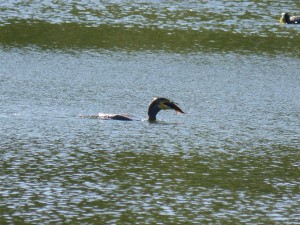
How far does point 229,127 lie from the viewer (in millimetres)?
20219

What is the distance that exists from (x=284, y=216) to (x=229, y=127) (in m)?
6.13

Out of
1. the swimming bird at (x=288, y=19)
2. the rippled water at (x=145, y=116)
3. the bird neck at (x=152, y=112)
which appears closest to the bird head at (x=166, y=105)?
the bird neck at (x=152, y=112)

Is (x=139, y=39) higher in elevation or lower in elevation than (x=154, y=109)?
lower

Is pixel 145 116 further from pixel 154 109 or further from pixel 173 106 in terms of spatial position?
pixel 173 106

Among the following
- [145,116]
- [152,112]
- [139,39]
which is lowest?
[139,39]

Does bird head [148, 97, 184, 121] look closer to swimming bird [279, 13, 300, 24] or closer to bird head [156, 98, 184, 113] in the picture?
bird head [156, 98, 184, 113]

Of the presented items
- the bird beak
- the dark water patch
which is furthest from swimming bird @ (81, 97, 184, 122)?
the dark water patch

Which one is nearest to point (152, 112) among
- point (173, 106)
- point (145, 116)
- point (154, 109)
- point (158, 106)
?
point (154, 109)

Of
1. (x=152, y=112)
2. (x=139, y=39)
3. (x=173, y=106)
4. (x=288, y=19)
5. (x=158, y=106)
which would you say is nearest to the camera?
(x=152, y=112)

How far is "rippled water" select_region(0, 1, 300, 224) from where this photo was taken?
14.7m

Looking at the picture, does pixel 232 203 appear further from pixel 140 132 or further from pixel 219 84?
pixel 219 84

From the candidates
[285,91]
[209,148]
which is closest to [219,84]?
[285,91]

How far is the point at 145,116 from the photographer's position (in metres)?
21.4

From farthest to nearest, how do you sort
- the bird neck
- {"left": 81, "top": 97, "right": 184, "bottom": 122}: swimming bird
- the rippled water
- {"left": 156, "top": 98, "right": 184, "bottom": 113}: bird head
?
{"left": 156, "top": 98, "right": 184, "bottom": 113}: bird head → the bird neck → {"left": 81, "top": 97, "right": 184, "bottom": 122}: swimming bird → the rippled water
